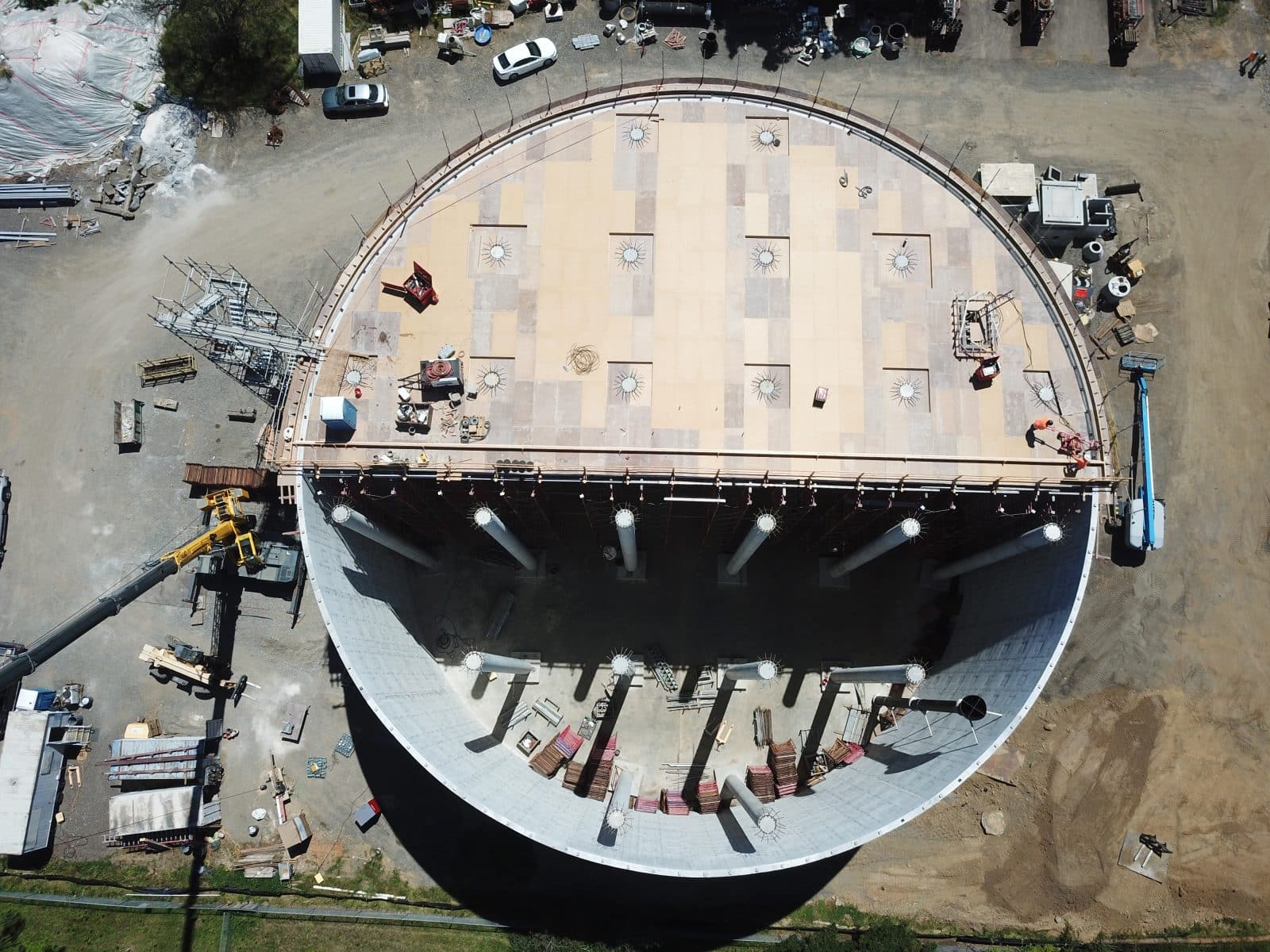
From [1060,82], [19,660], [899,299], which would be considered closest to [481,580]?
[19,660]

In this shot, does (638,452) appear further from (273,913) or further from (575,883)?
(273,913)

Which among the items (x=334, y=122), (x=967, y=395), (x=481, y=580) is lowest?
(x=481, y=580)

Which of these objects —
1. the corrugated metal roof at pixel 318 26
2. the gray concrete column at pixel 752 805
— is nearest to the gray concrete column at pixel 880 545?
the gray concrete column at pixel 752 805

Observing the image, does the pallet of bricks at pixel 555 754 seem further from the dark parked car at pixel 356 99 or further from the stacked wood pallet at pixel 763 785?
the dark parked car at pixel 356 99

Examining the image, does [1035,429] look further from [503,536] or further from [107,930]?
[107,930]

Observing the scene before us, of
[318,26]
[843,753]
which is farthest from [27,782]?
[318,26]
